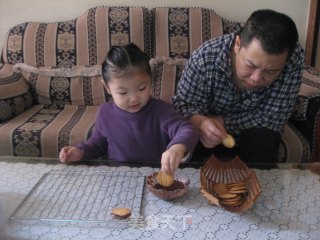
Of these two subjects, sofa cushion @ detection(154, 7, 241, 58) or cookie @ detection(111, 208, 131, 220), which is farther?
sofa cushion @ detection(154, 7, 241, 58)

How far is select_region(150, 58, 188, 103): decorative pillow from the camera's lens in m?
2.17

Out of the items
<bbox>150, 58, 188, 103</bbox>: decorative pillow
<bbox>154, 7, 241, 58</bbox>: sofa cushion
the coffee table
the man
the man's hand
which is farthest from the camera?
<bbox>154, 7, 241, 58</bbox>: sofa cushion

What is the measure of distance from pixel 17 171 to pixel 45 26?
1.53 metres

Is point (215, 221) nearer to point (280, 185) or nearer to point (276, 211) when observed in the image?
point (276, 211)

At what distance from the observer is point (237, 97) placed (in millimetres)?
1461

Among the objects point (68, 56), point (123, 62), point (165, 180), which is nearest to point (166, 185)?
point (165, 180)

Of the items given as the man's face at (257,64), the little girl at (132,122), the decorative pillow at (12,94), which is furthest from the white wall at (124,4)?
the little girl at (132,122)

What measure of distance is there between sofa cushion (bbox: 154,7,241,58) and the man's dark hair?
3.69 ft

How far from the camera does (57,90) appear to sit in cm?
232

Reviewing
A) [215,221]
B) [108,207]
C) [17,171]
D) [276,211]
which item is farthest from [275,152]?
[17,171]

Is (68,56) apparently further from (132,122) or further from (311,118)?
(311,118)

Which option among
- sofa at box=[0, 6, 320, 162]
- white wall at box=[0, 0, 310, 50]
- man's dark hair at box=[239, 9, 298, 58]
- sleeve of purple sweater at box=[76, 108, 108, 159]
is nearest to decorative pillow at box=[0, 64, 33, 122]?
sofa at box=[0, 6, 320, 162]

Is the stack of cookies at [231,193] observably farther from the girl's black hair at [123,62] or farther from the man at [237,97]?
the girl's black hair at [123,62]

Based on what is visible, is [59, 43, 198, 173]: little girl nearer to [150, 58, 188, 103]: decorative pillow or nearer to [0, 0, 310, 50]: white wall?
[150, 58, 188, 103]: decorative pillow
